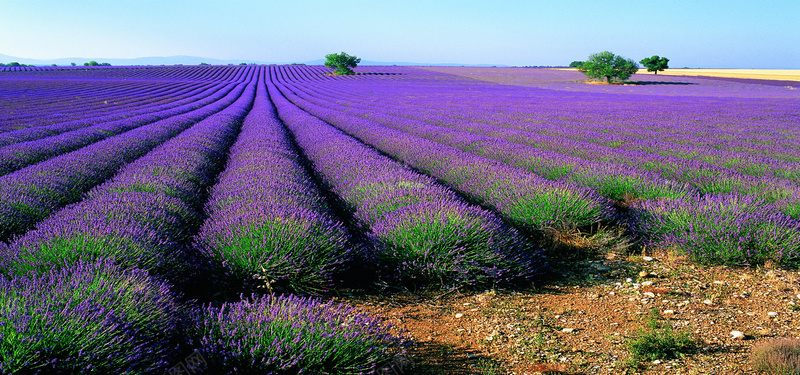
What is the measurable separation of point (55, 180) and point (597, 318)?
5120mm

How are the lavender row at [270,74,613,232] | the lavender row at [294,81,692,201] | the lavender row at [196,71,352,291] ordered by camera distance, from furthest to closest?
1. the lavender row at [294,81,692,201]
2. the lavender row at [270,74,613,232]
3. the lavender row at [196,71,352,291]

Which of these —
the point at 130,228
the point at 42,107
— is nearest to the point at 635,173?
the point at 130,228

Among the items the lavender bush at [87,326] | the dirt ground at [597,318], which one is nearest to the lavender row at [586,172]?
the dirt ground at [597,318]

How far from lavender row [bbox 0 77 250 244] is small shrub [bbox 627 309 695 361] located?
4.24 metres

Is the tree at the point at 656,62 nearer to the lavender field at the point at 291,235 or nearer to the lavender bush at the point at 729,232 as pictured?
the lavender field at the point at 291,235

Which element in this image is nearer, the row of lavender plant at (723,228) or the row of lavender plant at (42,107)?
the row of lavender plant at (723,228)

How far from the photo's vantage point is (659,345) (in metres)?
2.00

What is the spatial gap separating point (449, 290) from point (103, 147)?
6147 mm

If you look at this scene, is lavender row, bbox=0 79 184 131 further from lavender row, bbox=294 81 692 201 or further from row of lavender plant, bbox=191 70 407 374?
lavender row, bbox=294 81 692 201

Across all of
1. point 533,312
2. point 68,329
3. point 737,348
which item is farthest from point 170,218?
point 737,348

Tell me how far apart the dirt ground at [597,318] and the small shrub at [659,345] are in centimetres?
3

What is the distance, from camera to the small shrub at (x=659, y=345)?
1962 mm

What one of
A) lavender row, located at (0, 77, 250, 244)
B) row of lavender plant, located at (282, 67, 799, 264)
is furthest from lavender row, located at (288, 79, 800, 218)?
lavender row, located at (0, 77, 250, 244)

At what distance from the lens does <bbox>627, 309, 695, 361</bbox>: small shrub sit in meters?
1.96
